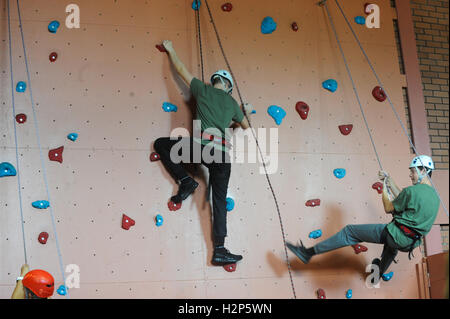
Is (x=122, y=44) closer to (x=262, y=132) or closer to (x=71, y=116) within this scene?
(x=71, y=116)

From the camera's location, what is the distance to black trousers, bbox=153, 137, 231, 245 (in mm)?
3625

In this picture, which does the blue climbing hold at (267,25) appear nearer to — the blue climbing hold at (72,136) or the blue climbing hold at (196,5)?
the blue climbing hold at (196,5)

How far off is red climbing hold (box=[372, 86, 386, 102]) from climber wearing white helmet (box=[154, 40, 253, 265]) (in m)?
1.39

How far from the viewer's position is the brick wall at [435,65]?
181 inches

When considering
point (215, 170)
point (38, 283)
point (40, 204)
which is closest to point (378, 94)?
point (215, 170)

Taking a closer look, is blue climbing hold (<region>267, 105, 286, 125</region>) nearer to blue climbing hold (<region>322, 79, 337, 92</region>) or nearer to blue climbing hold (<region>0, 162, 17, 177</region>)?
blue climbing hold (<region>322, 79, 337, 92</region>)

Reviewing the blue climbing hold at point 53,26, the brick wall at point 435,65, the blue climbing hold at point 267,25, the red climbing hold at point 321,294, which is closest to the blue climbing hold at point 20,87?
the blue climbing hold at point 53,26

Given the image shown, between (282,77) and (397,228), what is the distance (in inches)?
61.2

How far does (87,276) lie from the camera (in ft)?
11.5

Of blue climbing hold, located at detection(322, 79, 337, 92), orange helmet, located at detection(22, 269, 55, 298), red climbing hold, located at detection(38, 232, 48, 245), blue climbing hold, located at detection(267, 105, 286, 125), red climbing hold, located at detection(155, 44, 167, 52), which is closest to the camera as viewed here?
orange helmet, located at detection(22, 269, 55, 298)

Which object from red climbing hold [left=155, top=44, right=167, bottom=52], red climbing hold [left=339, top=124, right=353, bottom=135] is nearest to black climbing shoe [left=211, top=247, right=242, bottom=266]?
red climbing hold [left=339, top=124, right=353, bottom=135]

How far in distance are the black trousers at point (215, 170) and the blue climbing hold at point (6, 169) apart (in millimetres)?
1004

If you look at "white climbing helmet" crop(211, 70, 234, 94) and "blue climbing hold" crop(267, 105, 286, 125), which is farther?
"blue climbing hold" crop(267, 105, 286, 125)

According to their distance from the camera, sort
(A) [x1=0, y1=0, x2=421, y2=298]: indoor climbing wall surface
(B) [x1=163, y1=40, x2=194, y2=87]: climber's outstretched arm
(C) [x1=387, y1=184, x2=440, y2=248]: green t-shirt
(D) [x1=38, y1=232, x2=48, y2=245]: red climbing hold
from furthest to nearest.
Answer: (B) [x1=163, y1=40, x2=194, y2=87]: climber's outstretched arm < (A) [x1=0, y1=0, x2=421, y2=298]: indoor climbing wall surface < (D) [x1=38, y1=232, x2=48, y2=245]: red climbing hold < (C) [x1=387, y1=184, x2=440, y2=248]: green t-shirt
